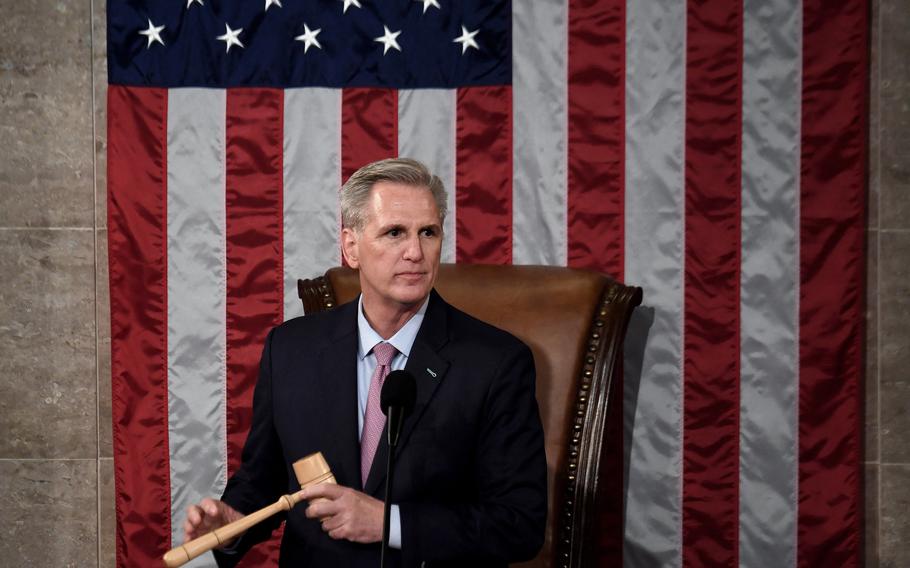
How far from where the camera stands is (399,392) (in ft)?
4.82

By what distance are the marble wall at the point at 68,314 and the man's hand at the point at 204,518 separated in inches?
65.3

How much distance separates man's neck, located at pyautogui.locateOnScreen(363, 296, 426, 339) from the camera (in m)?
2.10

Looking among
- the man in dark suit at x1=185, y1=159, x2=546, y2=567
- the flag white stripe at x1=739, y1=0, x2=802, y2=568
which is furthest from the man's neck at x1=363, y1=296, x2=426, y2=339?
the flag white stripe at x1=739, y1=0, x2=802, y2=568

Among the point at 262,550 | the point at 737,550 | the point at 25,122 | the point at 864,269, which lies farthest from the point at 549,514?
the point at 25,122

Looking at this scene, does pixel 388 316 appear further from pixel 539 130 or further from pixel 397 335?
pixel 539 130

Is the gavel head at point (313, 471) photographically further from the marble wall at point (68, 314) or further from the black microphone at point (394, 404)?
the marble wall at point (68, 314)

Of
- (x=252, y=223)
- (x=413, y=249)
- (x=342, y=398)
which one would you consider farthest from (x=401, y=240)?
(x=252, y=223)

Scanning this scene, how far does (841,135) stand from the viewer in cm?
303

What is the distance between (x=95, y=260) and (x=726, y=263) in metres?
2.21

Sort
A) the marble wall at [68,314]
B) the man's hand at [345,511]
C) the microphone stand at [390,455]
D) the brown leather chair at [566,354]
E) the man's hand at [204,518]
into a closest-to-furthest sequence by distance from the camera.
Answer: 1. the microphone stand at [390,455]
2. the man's hand at [345,511]
3. the man's hand at [204,518]
4. the brown leather chair at [566,354]
5. the marble wall at [68,314]

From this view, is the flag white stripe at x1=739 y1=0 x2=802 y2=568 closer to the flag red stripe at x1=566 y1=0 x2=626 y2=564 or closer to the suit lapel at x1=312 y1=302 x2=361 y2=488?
the flag red stripe at x1=566 y1=0 x2=626 y2=564

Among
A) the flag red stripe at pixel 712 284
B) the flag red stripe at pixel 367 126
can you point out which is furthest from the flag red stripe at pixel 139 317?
the flag red stripe at pixel 712 284

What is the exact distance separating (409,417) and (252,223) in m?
1.42

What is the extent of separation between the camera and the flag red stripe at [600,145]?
309cm
